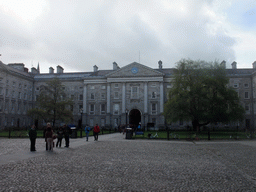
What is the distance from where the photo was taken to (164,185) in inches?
301

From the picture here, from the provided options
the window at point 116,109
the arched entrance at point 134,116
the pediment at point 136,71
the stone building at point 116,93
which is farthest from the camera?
the arched entrance at point 134,116

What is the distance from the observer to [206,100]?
3553 centimetres

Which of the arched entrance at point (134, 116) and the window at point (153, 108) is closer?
the window at point (153, 108)

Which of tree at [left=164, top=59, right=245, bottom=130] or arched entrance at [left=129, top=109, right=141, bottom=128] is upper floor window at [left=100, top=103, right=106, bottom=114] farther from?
tree at [left=164, top=59, right=245, bottom=130]

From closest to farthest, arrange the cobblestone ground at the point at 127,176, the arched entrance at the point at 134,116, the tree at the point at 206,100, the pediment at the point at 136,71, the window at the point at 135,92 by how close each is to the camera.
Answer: the cobblestone ground at the point at 127,176, the tree at the point at 206,100, the pediment at the point at 136,71, the window at the point at 135,92, the arched entrance at the point at 134,116

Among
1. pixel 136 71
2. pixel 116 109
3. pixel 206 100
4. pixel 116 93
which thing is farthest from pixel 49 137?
pixel 116 93

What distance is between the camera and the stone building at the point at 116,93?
58219mm

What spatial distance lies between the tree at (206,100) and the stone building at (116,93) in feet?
66.7

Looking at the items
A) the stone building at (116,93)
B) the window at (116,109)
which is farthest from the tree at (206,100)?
the window at (116,109)

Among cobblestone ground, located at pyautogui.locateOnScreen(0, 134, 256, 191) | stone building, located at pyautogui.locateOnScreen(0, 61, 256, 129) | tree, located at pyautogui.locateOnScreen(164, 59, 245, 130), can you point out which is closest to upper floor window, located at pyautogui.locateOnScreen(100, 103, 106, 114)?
stone building, located at pyautogui.locateOnScreen(0, 61, 256, 129)

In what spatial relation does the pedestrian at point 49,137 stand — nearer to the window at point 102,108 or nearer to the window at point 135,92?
the window at point 135,92

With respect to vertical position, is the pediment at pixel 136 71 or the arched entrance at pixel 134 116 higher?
the pediment at pixel 136 71

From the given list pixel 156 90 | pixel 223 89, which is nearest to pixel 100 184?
pixel 223 89

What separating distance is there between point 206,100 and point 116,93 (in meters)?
30.2
